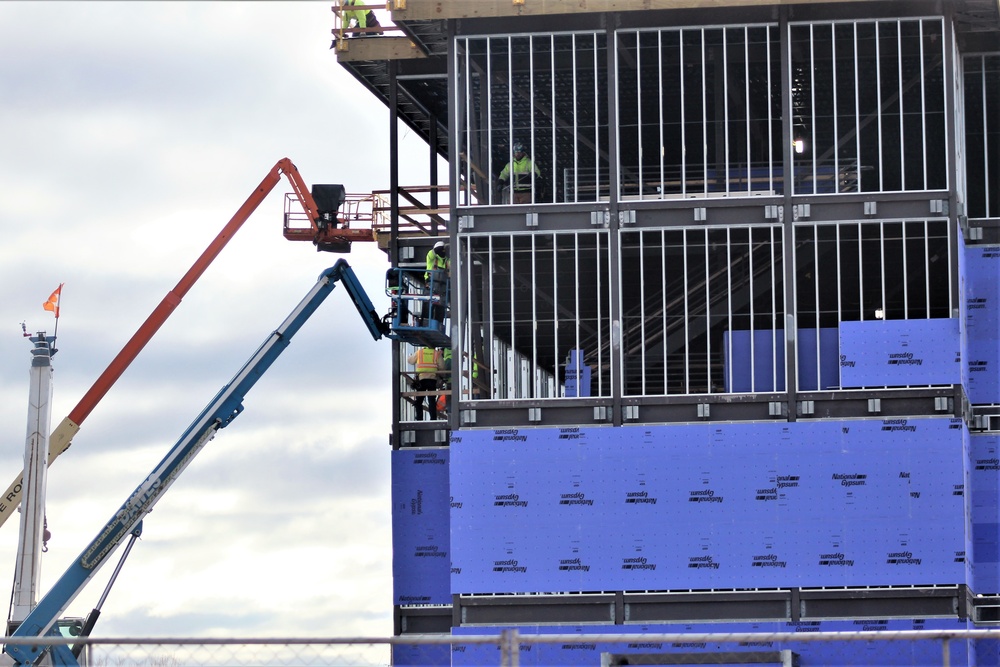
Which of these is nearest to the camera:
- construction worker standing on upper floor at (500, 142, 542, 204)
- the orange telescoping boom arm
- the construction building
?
the construction building

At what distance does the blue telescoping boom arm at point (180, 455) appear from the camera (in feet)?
119

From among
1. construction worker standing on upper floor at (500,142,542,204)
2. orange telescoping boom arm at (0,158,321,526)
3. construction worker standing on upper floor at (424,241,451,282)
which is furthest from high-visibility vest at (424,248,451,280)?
orange telescoping boom arm at (0,158,321,526)

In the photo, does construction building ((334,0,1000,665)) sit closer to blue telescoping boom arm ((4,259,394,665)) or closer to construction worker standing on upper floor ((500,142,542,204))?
construction worker standing on upper floor ((500,142,542,204))

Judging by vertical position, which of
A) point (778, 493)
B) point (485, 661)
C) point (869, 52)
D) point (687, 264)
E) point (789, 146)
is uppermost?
point (869, 52)

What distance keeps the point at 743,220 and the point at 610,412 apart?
5271 millimetres

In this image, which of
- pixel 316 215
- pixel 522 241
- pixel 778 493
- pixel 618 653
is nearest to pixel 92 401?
pixel 316 215

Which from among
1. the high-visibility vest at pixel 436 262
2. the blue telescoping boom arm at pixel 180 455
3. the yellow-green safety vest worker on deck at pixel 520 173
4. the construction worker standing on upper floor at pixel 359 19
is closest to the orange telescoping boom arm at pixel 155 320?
the blue telescoping boom arm at pixel 180 455

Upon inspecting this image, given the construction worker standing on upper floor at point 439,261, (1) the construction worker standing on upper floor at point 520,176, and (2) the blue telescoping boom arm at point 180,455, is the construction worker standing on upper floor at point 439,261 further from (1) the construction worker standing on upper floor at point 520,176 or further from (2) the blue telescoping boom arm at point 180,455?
(1) the construction worker standing on upper floor at point 520,176

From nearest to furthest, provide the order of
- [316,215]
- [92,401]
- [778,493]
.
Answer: [778,493] → [92,401] → [316,215]

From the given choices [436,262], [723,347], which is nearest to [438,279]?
[436,262]

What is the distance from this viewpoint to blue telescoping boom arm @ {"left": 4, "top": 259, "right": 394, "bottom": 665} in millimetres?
36219

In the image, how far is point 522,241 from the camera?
34094 millimetres

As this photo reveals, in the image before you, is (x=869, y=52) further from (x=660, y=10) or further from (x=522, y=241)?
(x=522, y=241)

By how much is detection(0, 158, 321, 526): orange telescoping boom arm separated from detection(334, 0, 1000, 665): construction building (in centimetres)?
787
